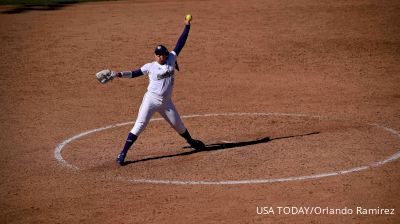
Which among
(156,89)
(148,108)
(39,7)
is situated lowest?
(148,108)

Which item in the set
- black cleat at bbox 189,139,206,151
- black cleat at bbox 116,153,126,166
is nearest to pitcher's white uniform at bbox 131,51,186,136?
black cleat at bbox 116,153,126,166

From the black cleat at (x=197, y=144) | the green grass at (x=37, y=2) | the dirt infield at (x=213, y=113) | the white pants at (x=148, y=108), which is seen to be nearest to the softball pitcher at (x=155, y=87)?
the white pants at (x=148, y=108)

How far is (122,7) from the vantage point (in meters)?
24.6

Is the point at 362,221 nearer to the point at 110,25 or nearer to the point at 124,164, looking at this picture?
the point at 124,164

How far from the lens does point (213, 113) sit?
14.0 meters

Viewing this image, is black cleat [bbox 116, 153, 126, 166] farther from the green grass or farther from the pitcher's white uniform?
the green grass

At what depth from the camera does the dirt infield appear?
8766mm

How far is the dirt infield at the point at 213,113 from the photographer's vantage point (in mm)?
8766

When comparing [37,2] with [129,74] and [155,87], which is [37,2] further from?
[155,87]

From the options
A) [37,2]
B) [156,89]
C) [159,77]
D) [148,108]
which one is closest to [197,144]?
[148,108]

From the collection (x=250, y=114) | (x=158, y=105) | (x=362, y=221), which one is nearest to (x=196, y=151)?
(x=158, y=105)

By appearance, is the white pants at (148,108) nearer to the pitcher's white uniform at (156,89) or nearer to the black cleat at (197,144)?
the pitcher's white uniform at (156,89)

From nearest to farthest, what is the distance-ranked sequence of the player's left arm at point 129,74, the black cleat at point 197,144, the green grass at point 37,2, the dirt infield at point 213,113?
the dirt infield at point 213,113 < the player's left arm at point 129,74 < the black cleat at point 197,144 < the green grass at point 37,2

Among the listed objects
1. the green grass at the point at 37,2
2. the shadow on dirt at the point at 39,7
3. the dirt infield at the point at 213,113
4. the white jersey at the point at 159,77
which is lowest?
the dirt infield at the point at 213,113
